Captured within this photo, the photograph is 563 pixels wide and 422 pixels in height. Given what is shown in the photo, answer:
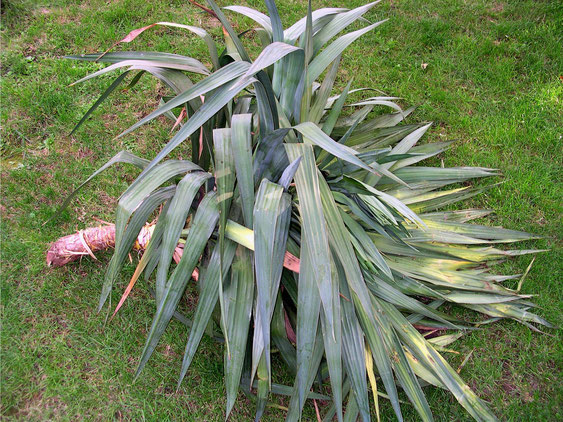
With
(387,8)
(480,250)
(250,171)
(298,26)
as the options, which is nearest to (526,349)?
(480,250)

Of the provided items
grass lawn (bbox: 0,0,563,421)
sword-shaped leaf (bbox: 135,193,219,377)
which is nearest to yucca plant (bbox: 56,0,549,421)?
sword-shaped leaf (bbox: 135,193,219,377)

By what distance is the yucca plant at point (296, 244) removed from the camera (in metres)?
1.61

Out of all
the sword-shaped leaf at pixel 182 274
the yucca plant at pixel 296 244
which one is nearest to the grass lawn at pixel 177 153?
the yucca plant at pixel 296 244

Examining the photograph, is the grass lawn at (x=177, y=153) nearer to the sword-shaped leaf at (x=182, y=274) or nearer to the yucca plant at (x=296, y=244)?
the yucca plant at (x=296, y=244)

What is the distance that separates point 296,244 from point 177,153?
1.25 metres

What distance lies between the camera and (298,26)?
221 cm

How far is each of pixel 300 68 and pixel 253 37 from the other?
176 centimetres

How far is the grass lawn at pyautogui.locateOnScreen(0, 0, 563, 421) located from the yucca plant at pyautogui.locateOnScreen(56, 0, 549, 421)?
237 millimetres

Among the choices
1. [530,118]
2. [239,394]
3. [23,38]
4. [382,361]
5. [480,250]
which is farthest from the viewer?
[23,38]

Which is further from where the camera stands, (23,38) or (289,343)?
(23,38)

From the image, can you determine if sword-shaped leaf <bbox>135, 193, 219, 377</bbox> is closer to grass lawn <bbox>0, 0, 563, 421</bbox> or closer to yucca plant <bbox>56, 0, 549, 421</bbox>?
yucca plant <bbox>56, 0, 549, 421</bbox>

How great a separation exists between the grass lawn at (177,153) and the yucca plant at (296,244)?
0.78 ft

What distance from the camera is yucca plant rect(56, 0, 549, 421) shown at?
1.61 meters

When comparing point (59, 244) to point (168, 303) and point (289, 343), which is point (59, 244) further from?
point (289, 343)
